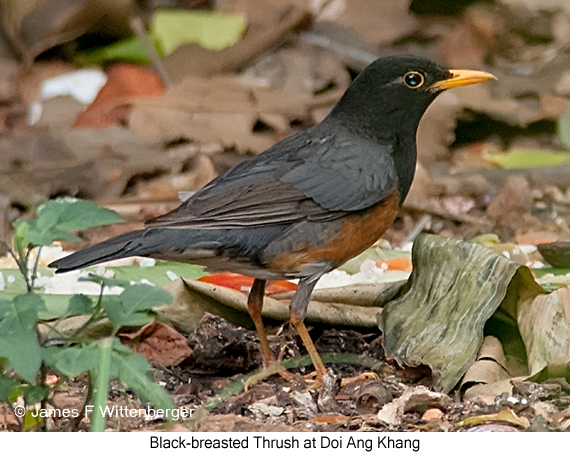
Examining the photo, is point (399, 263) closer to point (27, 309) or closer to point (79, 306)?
point (79, 306)

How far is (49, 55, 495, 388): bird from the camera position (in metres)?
5.06

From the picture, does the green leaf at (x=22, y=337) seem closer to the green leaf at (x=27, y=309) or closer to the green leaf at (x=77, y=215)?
the green leaf at (x=27, y=309)

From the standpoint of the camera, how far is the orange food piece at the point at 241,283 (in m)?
6.11

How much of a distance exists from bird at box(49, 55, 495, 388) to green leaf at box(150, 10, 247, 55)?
506 cm

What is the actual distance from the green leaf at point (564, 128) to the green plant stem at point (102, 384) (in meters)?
6.35

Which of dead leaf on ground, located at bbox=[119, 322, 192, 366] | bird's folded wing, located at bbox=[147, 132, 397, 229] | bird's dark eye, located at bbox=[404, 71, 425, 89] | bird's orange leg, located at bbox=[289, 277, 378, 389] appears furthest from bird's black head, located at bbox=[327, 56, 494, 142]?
dead leaf on ground, located at bbox=[119, 322, 192, 366]

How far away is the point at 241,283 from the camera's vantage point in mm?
6199

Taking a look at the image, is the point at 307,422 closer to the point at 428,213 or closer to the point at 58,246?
the point at 58,246

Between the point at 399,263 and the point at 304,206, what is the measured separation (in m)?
1.34

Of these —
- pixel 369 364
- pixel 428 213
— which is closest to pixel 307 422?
pixel 369 364

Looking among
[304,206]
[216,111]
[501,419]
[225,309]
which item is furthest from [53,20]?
[501,419]

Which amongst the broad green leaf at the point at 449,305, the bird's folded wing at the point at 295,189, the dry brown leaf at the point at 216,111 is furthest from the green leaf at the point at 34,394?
the dry brown leaf at the point at 216,111

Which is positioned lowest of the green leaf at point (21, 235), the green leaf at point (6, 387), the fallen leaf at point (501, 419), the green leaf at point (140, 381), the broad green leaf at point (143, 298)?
the fallen leaf at point (501, 419)

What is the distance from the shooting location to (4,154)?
29.1 feet
